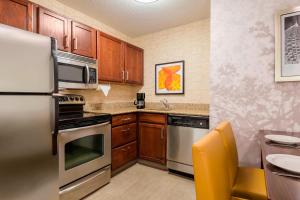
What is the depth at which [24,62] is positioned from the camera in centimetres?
128

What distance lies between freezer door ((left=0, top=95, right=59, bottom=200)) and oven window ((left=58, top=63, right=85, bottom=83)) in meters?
0.61

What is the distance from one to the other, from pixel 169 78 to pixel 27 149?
2.39 m

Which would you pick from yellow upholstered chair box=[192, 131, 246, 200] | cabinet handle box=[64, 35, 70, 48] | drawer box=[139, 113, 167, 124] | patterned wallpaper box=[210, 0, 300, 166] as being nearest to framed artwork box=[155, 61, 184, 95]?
drawer box=[139, 113, 167, 124]

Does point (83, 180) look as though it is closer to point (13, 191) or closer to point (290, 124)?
point (13, 191)

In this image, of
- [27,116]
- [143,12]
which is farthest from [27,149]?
[143,12]

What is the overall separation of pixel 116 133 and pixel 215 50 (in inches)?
66.8

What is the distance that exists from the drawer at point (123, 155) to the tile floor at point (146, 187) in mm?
160

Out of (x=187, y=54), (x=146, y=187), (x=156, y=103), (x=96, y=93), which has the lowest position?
(x=146, y=187)

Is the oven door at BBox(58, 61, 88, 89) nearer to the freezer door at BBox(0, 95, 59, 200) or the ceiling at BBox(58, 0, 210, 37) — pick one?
the freezer door at BBox(0, 95, 59, 200)

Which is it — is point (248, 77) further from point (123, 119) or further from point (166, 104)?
point (123, 119)

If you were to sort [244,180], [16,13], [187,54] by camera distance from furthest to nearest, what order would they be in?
[187,54], [16,13], [244,180]

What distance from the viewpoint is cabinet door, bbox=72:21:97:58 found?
84.4 inches

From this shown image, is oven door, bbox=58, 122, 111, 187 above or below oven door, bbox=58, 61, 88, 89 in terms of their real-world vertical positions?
below

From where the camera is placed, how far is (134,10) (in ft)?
8.04
